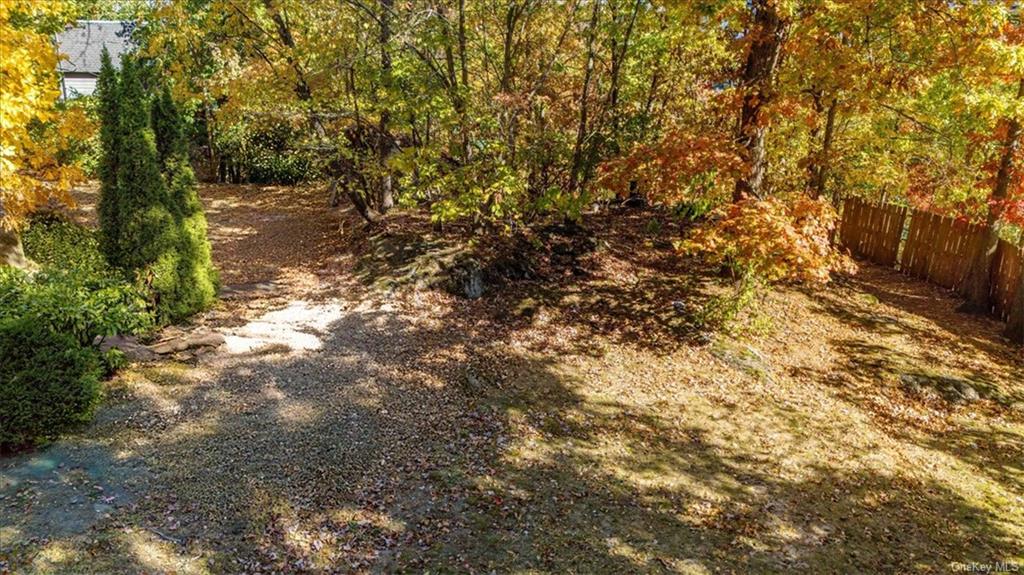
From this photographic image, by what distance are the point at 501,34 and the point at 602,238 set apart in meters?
5.07

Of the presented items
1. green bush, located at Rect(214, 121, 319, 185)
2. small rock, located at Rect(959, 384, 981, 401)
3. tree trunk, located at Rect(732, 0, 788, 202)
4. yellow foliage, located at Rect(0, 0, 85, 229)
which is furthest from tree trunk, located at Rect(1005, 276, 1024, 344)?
green bush, located at Rect(214, 121, 319, 185)

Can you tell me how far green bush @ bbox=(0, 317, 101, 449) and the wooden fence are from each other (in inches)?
557

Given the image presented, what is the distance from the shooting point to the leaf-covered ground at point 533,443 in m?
4.86

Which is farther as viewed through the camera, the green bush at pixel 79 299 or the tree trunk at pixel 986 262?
the tree trunk at pixel 986 262

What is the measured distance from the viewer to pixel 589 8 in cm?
1184

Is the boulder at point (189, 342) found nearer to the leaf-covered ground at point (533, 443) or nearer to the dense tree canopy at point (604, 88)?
the leaf-covered ground at point (533, 443)

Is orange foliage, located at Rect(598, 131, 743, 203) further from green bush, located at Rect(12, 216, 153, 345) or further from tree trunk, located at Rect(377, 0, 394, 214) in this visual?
green bush, located at Rect(12, 216, 153, 345)

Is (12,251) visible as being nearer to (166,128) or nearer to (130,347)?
(166,128)

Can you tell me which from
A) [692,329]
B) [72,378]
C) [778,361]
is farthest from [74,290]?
[778,361]

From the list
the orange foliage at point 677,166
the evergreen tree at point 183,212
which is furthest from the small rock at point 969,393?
the evergreen tree at point 183,212

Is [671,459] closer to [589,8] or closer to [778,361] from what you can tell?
[778,361]

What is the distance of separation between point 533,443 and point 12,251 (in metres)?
8.78

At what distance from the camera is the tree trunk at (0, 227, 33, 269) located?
28.6ft

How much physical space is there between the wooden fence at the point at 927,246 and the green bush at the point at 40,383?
14.2 m
